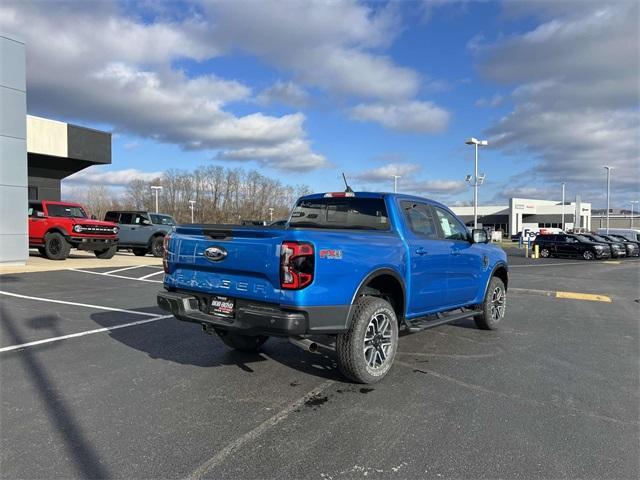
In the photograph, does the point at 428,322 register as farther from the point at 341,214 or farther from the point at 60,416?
the point at 60,416

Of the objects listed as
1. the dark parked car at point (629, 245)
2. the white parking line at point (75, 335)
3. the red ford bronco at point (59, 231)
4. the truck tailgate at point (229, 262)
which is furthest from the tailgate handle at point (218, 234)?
the dark parked car at point (629, 245)

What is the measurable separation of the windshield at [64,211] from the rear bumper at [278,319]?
1528 cm

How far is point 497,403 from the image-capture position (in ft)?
14.5

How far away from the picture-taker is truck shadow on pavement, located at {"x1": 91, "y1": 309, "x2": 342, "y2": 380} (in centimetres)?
546

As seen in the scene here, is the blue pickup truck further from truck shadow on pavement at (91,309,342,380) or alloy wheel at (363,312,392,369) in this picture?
truck shadow on pavement at (91,309,342,380)

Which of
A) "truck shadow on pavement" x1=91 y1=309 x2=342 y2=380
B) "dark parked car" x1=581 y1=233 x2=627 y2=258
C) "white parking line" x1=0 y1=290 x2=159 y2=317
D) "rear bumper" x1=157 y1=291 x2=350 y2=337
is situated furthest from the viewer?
"dark parked car" x1=581 y1=233 x2=627 y2=258

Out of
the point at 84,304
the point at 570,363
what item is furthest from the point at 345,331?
the point at 84,304

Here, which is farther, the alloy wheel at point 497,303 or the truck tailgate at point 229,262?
the alloy wheel at point 497,303

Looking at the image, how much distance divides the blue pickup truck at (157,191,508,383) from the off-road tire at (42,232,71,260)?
14.0 meters

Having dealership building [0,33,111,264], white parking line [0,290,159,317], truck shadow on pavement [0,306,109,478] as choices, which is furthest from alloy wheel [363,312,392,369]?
dealership building [0,33,111,264]

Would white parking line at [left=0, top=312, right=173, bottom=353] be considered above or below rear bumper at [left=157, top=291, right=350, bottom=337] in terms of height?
below

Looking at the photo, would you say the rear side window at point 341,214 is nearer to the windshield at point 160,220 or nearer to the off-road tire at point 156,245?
the off-road tire at point 156,245

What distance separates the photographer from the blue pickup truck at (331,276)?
13.9ft

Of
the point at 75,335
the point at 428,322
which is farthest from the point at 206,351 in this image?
the point at 428,322
